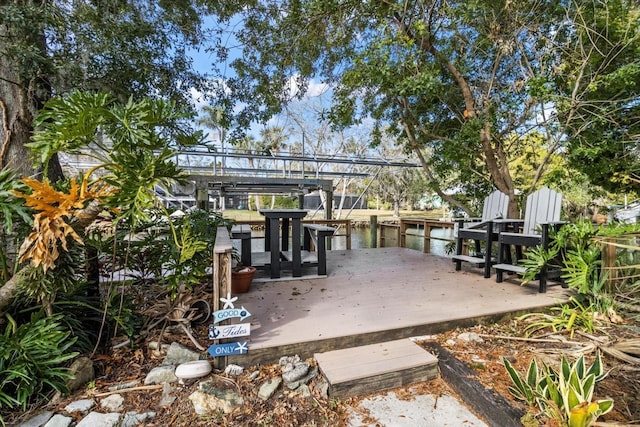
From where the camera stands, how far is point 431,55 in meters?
5.02

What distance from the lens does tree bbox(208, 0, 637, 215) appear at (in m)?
3.92

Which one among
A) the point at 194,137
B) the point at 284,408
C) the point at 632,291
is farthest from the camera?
the point at 632,291

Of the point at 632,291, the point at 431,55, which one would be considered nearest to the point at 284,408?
the point at 632,291

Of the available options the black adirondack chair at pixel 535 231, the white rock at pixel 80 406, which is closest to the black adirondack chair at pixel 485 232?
the black adirondack chair at pixel 535 231

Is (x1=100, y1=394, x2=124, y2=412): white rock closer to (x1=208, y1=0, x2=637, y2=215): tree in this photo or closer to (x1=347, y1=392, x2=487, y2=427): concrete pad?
(x1=347, y1=392, x2=487, y2=427): concrete pad

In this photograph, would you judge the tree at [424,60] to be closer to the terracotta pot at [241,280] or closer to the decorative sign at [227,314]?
the terracotta pot at [241,280]

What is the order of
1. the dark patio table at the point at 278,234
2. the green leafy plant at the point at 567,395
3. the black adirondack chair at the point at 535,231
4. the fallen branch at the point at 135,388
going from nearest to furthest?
the green leafy plant at the point at 567,395 < the fallen branch at the point at 135,388 < the black adirondack chair at the point at 535,231 < the dark patio table at the point at 278,234

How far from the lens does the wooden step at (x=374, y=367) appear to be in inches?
71.2

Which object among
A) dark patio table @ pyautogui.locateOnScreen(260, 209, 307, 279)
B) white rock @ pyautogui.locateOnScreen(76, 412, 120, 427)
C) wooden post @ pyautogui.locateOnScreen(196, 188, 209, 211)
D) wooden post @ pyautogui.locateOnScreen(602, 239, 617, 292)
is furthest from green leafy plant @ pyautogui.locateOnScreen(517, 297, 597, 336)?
wooden post @ pyautogui.locateOnScreen(196, 188, 209, 211)

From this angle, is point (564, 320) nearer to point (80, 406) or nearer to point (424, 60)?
point (80, 406)

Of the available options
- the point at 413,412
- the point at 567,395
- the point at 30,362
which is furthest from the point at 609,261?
the point at 30,362

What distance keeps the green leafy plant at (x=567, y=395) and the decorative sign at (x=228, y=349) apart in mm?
1597

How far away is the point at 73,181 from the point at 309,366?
5.97 ft

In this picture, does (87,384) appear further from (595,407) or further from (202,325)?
(595,407)
